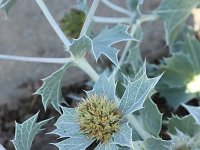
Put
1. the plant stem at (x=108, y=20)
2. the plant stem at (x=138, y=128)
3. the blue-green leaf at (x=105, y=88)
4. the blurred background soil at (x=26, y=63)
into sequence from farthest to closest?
1. the blurred background soil at (x=26, y=63)
2. the plant stem at (x=108, y=20)
3. the plant stem at (x=138, y=128)
4. the blue-green leaf at (x=105, y=88)

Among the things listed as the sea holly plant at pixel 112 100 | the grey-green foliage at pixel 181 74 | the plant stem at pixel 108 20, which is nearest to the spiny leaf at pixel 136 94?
the sea holly plant at pixel 112 100

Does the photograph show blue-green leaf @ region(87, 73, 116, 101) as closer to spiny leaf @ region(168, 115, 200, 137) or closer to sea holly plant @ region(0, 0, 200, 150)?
sea holly plant @ region(0, 0, 200, 150)

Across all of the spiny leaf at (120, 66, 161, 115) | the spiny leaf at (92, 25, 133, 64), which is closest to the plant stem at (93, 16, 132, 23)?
the spiny leaf at (92, 25, 133, 64)

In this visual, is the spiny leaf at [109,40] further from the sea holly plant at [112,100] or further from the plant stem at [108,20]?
the plant stem at [108,20]

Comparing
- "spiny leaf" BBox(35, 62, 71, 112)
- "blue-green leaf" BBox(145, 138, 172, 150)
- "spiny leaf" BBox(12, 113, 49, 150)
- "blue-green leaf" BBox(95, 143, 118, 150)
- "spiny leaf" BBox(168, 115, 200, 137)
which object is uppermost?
"spiny leaf" BBox(35, 62, 71, 112)

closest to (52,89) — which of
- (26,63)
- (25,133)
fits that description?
(25,133)

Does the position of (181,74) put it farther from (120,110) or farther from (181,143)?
(120,110)
